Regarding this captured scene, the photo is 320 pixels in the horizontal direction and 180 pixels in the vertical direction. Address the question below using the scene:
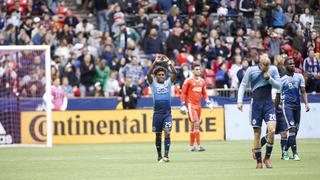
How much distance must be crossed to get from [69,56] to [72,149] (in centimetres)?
708

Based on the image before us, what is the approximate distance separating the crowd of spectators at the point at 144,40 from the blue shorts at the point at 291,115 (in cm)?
1002

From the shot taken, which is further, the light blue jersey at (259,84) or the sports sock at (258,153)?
the light blue jersey at (259,84)

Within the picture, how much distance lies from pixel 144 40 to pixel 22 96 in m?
6.17

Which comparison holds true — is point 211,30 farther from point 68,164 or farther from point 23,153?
point 68,164

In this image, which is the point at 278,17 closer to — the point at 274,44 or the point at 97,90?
the point at 274,44

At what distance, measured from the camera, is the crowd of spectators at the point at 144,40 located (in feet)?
110

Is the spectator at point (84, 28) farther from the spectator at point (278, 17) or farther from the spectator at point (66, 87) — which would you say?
the spectator at point (278, 17)

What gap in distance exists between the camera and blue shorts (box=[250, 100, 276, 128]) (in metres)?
18.8

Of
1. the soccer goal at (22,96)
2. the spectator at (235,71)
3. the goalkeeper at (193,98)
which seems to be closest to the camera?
the goalkeeper at (193,98)

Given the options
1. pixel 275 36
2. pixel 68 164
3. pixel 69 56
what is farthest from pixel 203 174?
pixel 275 36

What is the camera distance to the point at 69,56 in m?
34.0

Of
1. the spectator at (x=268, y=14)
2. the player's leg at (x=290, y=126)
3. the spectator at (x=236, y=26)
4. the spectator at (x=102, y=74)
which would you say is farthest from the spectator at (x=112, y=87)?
the player's leg at (x=290, y=126)

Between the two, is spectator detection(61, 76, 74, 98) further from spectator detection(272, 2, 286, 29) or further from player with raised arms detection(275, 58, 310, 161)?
player with raised arms detection(275, 58, 310, 161)

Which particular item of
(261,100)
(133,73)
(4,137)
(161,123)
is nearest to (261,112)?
(261,100)
